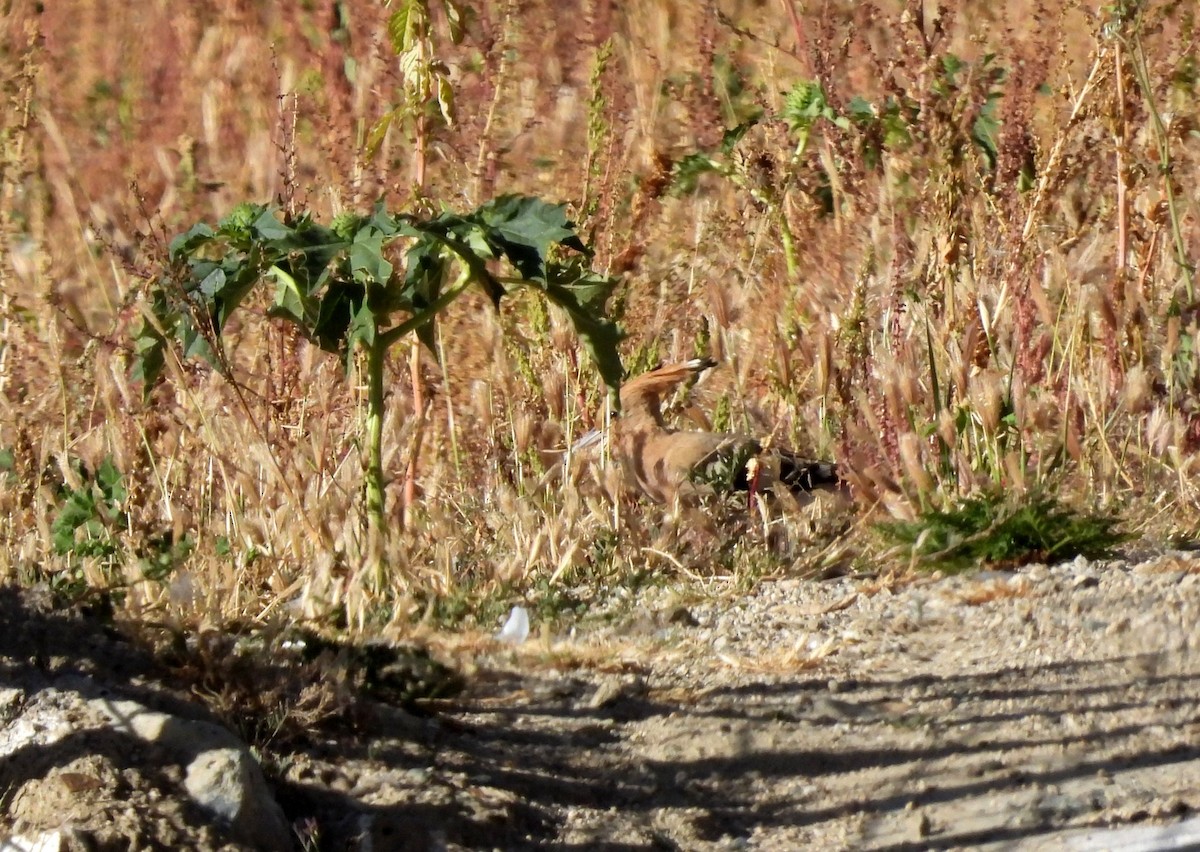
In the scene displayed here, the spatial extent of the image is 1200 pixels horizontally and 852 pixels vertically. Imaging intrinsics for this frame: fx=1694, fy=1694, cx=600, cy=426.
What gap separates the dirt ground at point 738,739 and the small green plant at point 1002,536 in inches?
6.2

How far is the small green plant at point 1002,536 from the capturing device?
3961 millimetres

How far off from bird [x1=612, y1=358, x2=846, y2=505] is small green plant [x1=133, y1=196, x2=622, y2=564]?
0.66 metres

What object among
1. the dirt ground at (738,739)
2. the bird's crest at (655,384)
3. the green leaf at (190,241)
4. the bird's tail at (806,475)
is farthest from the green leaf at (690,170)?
the dirt ground at (738,739)

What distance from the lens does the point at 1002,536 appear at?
3.96 metres

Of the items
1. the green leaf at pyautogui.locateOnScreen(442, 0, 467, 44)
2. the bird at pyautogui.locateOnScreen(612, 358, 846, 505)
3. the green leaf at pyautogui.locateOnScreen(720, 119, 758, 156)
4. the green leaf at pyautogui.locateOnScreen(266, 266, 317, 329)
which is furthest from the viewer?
the green leaf at pyautogui.locateOnScreen(720, 119, 758, 156)

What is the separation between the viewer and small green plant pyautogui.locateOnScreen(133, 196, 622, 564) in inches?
144

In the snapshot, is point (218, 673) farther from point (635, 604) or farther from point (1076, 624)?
point (1076, 624)

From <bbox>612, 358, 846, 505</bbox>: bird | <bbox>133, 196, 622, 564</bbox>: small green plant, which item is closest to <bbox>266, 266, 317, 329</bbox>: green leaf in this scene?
<bbox>133, 196, 622, 564</bbox>: small green plant

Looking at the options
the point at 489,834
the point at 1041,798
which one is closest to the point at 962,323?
the point at 1041,798

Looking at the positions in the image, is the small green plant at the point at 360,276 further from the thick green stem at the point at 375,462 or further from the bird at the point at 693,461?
the bird at the point at 693,461

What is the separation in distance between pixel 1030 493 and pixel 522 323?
2.05 metres

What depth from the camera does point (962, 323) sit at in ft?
14.9

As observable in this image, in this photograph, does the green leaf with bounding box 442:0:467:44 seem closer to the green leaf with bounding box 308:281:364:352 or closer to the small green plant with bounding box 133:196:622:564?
the small green plant with bounding box 133:196:622:564

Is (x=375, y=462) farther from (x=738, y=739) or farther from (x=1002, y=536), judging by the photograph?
(x=1002, y=536)
